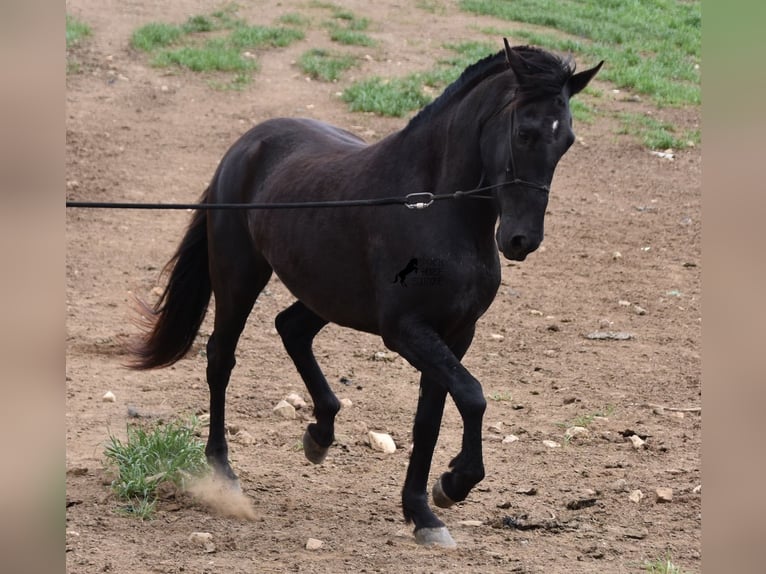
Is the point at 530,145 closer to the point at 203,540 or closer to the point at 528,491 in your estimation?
the point at 528,491

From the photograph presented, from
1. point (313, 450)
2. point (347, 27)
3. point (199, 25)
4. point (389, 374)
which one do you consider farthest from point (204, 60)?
point (313, 450)

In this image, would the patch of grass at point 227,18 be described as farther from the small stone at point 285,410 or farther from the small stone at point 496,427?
the small stone at point 496,427

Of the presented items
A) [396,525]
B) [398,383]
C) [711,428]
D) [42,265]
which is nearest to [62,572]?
[42,265]

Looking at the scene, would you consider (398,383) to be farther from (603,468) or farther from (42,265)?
(42,265)

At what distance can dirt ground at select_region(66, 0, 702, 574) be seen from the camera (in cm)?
391

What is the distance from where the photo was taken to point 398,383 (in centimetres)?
598

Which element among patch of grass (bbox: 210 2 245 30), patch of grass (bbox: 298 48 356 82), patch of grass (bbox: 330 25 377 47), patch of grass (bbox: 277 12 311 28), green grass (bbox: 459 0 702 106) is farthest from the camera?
patch of grass (bbox: 277 12 311 28)

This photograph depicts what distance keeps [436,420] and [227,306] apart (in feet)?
4.14

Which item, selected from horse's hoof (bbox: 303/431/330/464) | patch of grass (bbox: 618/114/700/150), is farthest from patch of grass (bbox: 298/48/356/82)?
horse's hoof (bbox: 303/431/330/464)

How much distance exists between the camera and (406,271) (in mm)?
3729

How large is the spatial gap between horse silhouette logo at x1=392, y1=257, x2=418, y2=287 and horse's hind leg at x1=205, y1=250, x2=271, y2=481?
1154 millimetres

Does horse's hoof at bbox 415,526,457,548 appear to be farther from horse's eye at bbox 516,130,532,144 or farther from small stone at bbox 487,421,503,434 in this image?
horse's eye at bbox 516,130,532,144

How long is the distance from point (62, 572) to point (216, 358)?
11.8ft

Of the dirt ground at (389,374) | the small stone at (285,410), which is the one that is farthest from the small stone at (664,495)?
the small stone at (285,410)
